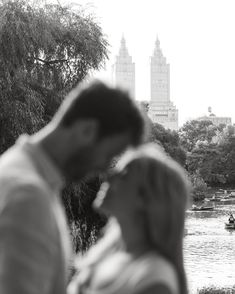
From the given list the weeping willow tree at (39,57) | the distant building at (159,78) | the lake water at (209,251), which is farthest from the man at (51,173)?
the distant building at (159,78)

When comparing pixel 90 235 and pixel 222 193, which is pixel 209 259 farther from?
pixel 222 193

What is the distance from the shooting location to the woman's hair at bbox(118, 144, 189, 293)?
170cm

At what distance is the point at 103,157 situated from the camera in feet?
5.72

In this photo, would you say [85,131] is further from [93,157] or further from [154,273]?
[154,273]

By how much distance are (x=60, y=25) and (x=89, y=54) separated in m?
0.70

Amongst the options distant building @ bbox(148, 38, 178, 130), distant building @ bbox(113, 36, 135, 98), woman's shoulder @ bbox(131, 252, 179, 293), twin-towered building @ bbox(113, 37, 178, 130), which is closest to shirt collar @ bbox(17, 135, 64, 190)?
woman's shoulder @ bbox(131, 252, 179, 293)

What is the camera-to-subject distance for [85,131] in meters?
1.71

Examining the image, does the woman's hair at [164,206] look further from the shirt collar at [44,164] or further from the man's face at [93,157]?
→ the shirt collar at [44,164]

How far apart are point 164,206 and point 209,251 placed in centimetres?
2724

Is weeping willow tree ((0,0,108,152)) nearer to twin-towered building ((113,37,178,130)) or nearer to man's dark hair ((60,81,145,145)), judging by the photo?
man's dark hair ((60,81,145,145))

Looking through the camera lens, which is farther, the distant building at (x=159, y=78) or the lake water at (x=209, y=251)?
the distant building at (x=159, y=78)

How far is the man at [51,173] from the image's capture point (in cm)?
153

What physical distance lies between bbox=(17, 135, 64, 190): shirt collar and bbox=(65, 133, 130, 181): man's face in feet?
0.12

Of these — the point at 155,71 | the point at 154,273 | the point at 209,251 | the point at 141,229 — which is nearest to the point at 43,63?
the point at 141,229
